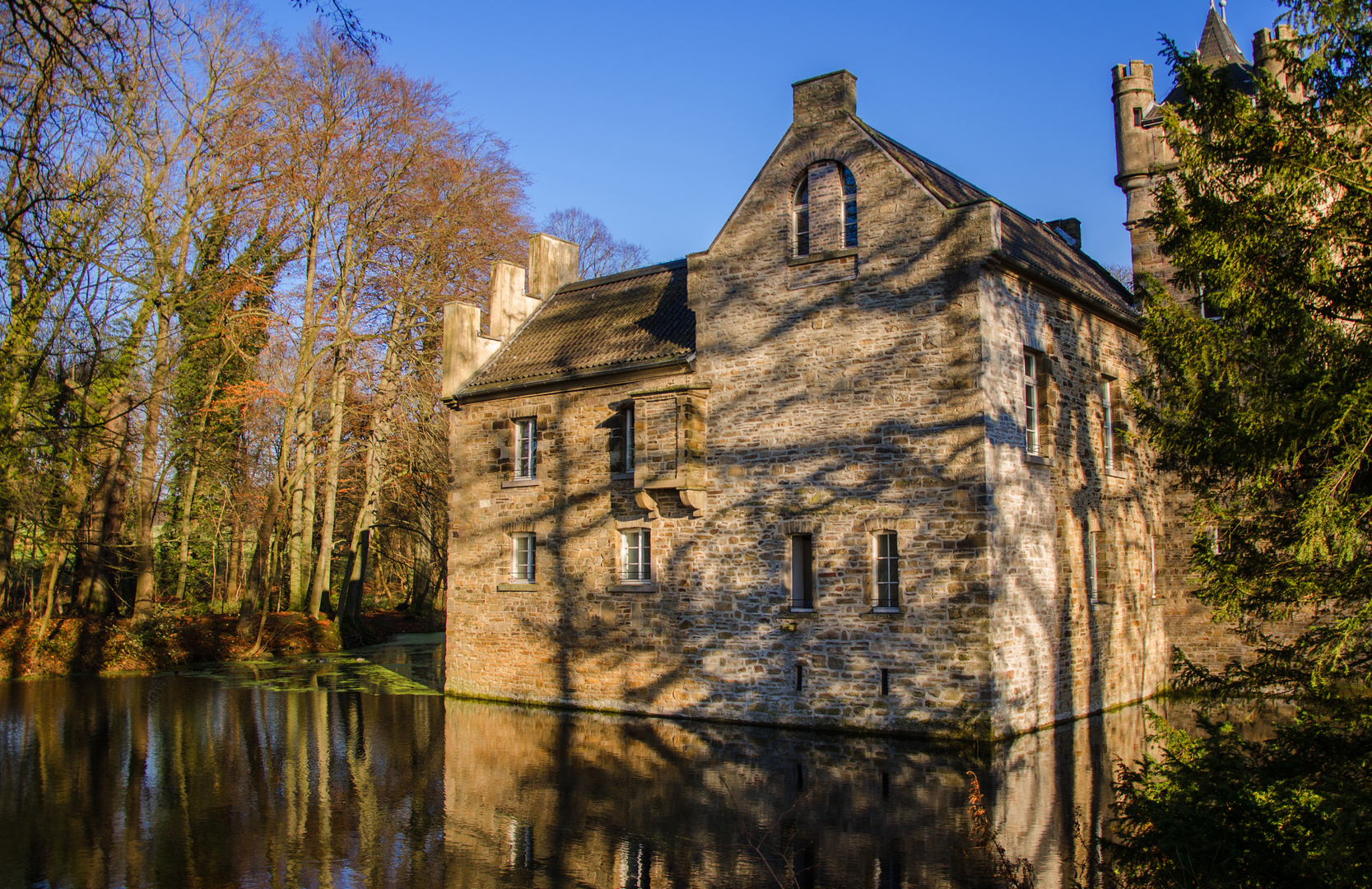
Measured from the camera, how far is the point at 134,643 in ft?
83.7

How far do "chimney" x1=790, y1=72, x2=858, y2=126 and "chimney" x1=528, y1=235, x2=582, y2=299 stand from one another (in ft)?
27.9

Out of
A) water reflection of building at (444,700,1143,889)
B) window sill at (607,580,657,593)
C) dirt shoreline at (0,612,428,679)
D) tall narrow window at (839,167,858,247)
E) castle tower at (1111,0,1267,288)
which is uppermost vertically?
castle tower at (1111,0,1267,288)

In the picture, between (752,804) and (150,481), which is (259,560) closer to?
(150,481)

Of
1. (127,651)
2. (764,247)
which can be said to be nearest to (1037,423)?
(764,247)

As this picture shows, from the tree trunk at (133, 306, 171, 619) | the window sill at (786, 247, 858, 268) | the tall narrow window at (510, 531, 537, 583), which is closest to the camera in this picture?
the window sill at (786, 247, 858, 268)

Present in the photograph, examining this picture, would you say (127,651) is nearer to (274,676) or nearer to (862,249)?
(274,676)

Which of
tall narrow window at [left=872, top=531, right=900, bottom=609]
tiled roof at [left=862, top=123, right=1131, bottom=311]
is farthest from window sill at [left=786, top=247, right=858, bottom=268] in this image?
tall narrow window at [left=872, top=531, right=900, bottom=609]

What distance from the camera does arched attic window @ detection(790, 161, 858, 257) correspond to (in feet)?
53.0

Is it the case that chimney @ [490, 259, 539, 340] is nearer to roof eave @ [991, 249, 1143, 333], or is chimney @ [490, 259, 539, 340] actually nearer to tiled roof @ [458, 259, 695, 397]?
tiled roof @ [458, 259, 695, 397]

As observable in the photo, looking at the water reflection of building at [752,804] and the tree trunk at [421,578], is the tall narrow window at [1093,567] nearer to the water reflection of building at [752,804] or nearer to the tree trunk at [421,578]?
the water reflection of building at [752,804]

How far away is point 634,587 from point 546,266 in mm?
8998

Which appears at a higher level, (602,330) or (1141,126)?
(1141,126)

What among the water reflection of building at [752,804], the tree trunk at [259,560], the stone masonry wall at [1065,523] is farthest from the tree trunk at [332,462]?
the stone masonry wall at [1065,523]

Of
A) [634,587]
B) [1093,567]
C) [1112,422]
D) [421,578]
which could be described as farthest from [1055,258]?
[421,578]
